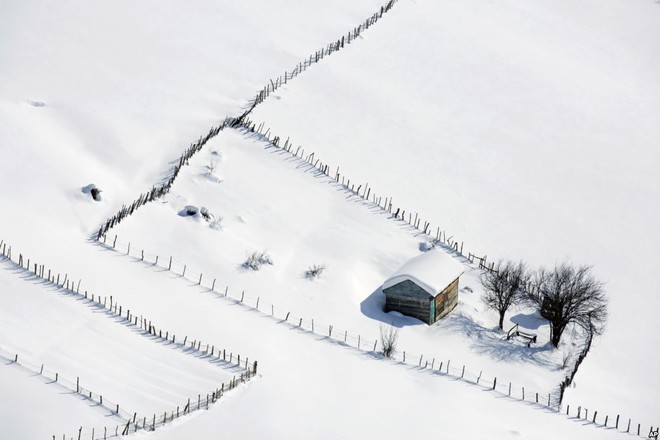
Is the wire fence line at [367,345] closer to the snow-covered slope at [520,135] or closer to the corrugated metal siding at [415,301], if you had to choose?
the snow-covered slope at [520,135]

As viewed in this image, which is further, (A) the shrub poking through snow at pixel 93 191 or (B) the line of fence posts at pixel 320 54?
(B) the line of fence posts at pixel 320 54

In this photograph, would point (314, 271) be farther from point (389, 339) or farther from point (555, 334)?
point (555, 334)

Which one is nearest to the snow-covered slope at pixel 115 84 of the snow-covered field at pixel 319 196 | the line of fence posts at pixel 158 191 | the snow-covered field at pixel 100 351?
the snow-covered field at pixel 319 196

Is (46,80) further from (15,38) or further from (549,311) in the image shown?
(549,311)

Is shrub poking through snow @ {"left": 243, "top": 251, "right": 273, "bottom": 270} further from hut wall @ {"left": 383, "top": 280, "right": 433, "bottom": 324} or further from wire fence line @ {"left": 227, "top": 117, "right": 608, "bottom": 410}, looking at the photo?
wire fence line @ {"left": 227, "top": 117, "right": 608, "bottom": 410}

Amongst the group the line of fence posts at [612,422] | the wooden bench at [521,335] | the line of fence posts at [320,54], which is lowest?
the line of fence posts at [612,422]

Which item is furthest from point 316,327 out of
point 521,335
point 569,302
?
point 569,302

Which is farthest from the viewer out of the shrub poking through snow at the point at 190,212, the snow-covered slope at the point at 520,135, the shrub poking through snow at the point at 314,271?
the snow-covered slope at the point at 520,135

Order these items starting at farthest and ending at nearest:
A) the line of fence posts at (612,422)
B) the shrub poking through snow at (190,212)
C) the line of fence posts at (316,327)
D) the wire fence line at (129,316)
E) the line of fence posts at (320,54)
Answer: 1. the line of fence posts at (320,54)
2. the shrub poking through snow at (190,212)
3. the line of fence posts at (316,327)
4. the line of fence posts at (612,422)
5. the wire fence line at (129,316)

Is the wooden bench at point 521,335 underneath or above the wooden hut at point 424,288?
underneath
